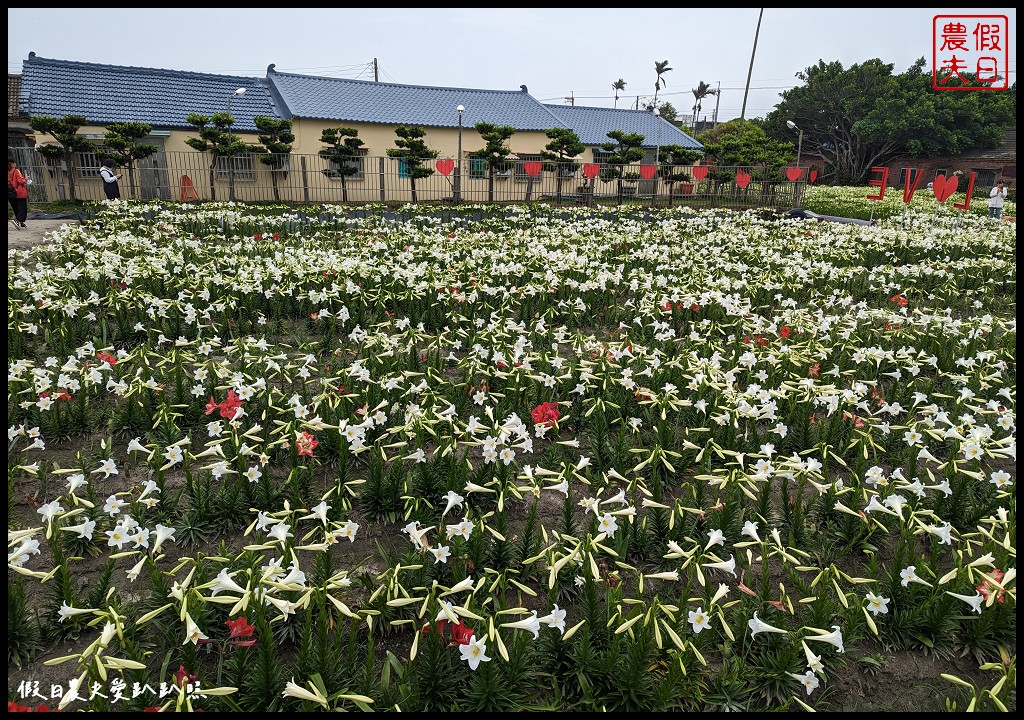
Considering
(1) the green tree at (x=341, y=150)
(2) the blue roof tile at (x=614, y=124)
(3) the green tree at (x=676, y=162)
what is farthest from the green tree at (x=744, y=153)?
(1) the green tree at (x=341, y=150)

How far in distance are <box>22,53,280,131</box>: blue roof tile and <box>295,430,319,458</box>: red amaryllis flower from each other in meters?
26.0

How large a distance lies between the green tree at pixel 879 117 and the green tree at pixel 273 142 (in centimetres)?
4253

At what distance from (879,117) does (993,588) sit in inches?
2105

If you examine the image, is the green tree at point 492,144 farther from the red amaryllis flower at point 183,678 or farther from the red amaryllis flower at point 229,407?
the red amaryllis flower at point 183,678

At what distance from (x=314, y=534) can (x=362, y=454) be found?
771 millimetres

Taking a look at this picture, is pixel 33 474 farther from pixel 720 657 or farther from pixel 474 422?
pixel 720 657

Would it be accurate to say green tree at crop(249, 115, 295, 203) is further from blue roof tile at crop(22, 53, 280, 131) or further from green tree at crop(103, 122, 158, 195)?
green tree at crop(103, 122, 158, 195)

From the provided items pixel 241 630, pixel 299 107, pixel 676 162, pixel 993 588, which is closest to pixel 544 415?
pixel 241 630

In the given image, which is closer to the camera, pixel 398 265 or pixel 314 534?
pixel 314 534

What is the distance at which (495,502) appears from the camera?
3.25 metres

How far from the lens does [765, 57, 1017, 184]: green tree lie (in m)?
43.5

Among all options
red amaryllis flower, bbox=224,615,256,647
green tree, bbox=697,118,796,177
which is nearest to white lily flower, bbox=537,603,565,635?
red amaryllis flower, bbox=224,615,256,647

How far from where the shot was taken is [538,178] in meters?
28.6

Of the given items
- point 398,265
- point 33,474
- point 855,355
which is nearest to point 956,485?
point 855,355
